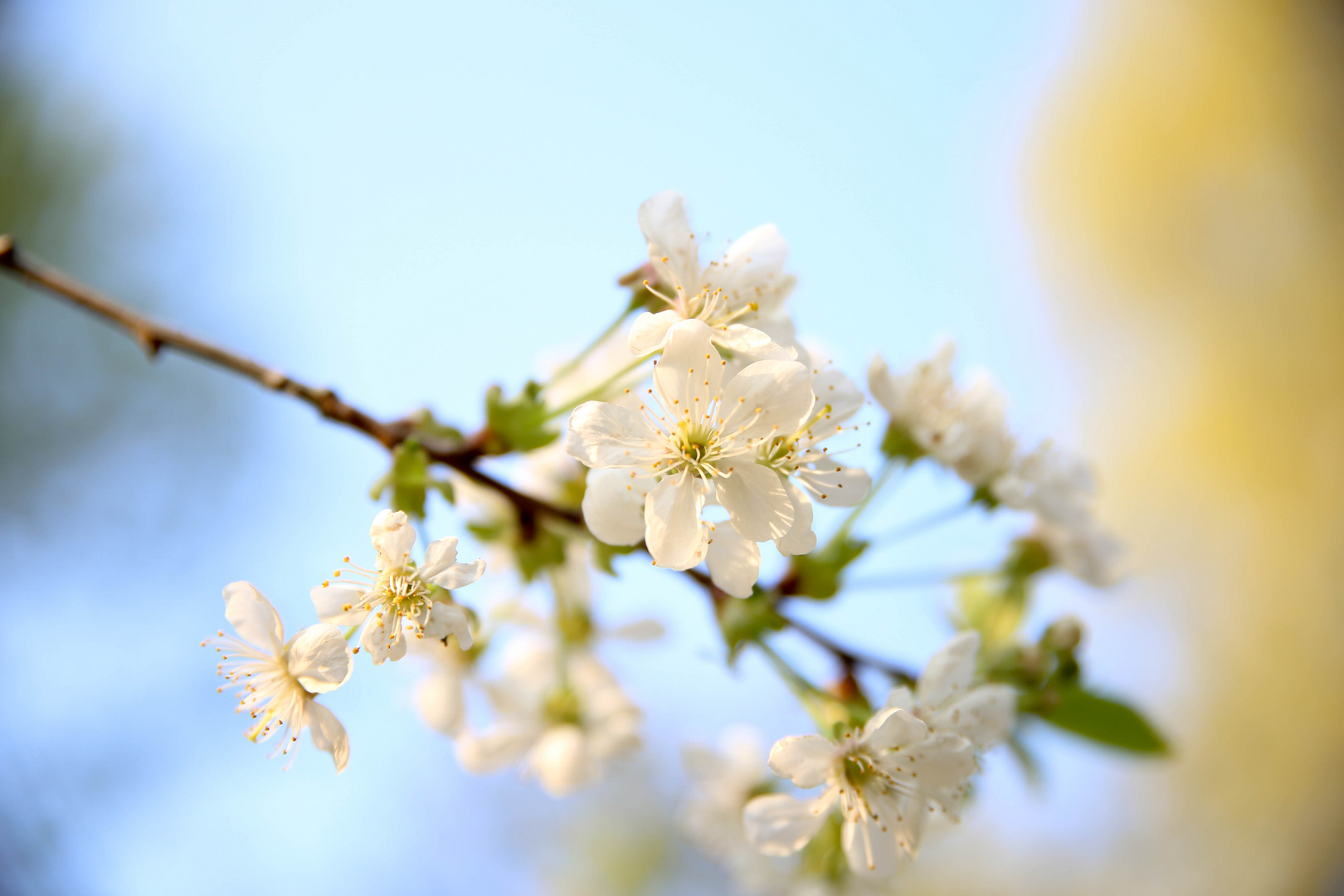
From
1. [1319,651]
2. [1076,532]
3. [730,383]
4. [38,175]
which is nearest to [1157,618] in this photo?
[1319,651]

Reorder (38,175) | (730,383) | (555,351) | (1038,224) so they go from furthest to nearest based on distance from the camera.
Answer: (1038,224)
(38,175)
(555,351)
(730,383)

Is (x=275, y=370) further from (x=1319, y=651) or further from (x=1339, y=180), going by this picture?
(x=1339, y=180)

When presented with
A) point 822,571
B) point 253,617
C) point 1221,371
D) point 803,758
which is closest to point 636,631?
point 822,571

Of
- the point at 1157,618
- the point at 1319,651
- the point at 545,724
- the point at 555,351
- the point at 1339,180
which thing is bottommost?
the point at 545,724

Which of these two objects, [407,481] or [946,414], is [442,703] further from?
[946,414]

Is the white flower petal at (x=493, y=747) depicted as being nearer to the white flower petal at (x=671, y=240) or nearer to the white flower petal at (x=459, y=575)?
the white flower petal at (x=459, y=575)

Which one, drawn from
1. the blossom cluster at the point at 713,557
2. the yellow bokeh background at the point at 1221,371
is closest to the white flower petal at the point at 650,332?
the blossom cluster at the point at 713,557

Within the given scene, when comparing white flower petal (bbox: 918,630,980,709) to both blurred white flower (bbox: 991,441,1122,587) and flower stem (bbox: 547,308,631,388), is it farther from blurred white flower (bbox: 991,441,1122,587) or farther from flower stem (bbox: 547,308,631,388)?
flower stem (bbox: 547,308,631,388)
